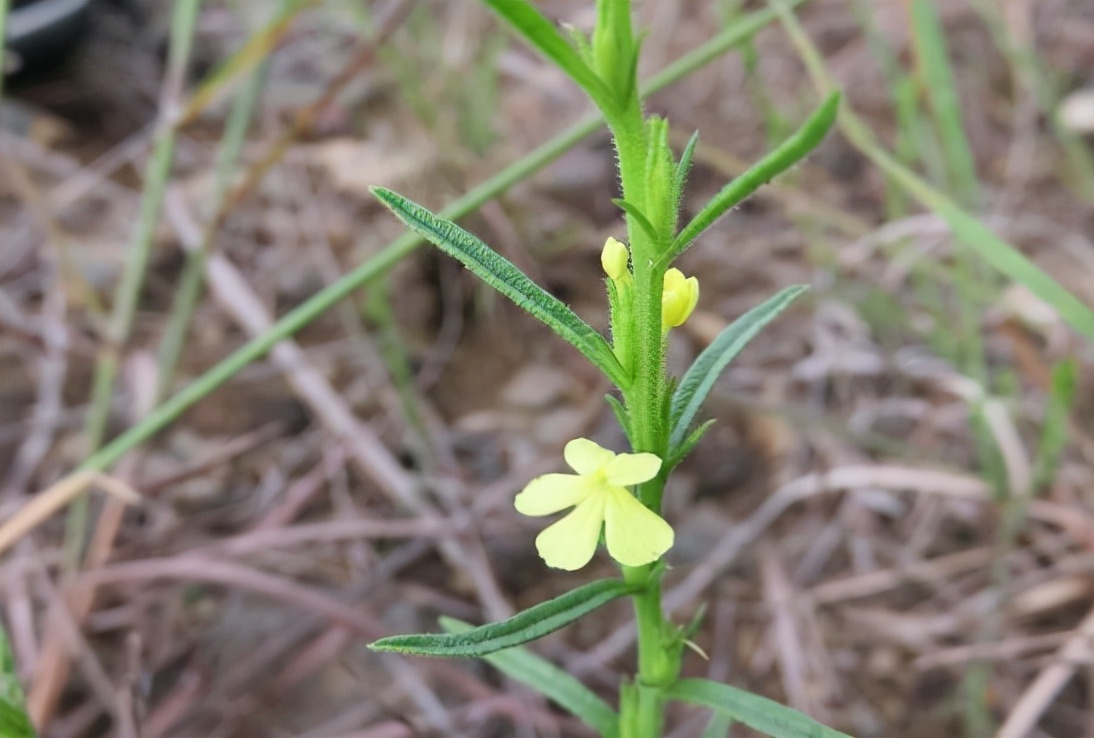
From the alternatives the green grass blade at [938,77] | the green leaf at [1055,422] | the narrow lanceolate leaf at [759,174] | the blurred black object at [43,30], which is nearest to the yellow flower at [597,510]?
the narrow lanceolate leaf at [759,174]

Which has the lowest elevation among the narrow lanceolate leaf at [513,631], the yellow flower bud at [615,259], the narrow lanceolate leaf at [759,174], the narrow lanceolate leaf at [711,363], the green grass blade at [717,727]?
the green grass blade at [717,727]

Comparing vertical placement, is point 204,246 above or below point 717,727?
above

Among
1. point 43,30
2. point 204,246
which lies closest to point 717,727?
point 204,246

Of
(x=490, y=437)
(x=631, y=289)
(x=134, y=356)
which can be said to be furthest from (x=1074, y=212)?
(x=134, y=356)

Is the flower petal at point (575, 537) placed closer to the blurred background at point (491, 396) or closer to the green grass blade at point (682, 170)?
the green grass blade at point (682, 170)

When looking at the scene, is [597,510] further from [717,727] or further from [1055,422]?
[1055,422]

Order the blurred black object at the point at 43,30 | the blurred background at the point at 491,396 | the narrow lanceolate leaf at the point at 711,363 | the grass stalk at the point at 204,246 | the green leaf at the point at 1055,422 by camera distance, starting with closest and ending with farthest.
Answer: the narrow lanceolate leaf at the point at 711,363, the green leaf at the point at 1055,422, the blurred background at the point at 491,396, the grass stalk at the point at 204,246, the blurred black object at the point at 43,30

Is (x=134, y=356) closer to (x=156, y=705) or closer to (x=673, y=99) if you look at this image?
(x=156, y=705)
